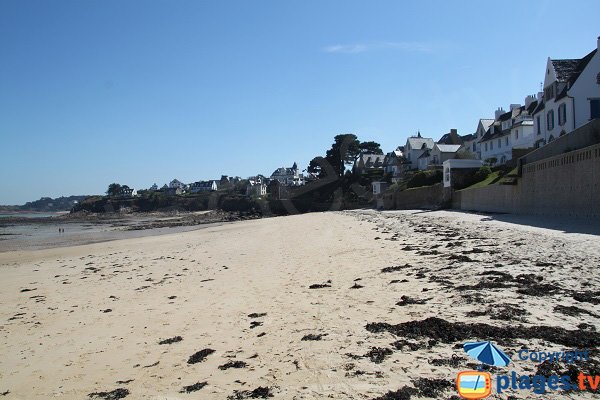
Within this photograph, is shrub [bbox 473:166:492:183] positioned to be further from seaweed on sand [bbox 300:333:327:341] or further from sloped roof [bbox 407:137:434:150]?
sloped roof [bbox 407:137:434:150]

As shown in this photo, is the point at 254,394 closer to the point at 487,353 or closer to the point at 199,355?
the point at 199,355

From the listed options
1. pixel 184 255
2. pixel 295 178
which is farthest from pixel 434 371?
pixel 295 178

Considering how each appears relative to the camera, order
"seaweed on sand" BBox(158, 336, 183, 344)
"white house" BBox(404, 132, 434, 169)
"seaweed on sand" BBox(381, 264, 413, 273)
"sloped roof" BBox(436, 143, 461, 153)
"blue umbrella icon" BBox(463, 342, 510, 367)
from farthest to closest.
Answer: "white house" BBox(404, 132, 434, 169), "sloped roof" BBox(436, 143, 461, 153), "seaweed on sand" BBox(381, 264, 413, 273), "seaweed on sand" BBox(158, 336, 183, 344), "blue umbrella icon" BBox(463, 342, 510, 367)

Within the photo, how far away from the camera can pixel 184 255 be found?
17.7 m

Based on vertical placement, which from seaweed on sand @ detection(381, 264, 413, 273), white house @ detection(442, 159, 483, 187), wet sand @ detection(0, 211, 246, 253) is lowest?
wet sand @ detection(0, 211, 246, 253)

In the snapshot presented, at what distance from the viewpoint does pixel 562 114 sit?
28375mm

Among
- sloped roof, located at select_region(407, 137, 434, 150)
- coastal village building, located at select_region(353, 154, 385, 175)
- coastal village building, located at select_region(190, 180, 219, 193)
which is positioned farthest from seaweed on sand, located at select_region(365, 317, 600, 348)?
coastal village building, located at select_region(190, 180, 219, 193)

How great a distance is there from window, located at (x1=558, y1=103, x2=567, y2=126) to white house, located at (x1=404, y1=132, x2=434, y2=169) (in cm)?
4698

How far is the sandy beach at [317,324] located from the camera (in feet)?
13.9

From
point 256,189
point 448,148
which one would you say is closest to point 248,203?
point 256,189

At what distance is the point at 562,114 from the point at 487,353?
30.4m

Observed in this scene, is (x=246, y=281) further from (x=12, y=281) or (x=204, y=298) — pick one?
(x=12, y=281)

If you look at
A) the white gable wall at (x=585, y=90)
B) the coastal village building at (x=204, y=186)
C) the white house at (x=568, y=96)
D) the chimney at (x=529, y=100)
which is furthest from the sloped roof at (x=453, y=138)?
the coastal village building at (x=204, y=186)

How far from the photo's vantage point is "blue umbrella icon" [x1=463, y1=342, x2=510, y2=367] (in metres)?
3.91
